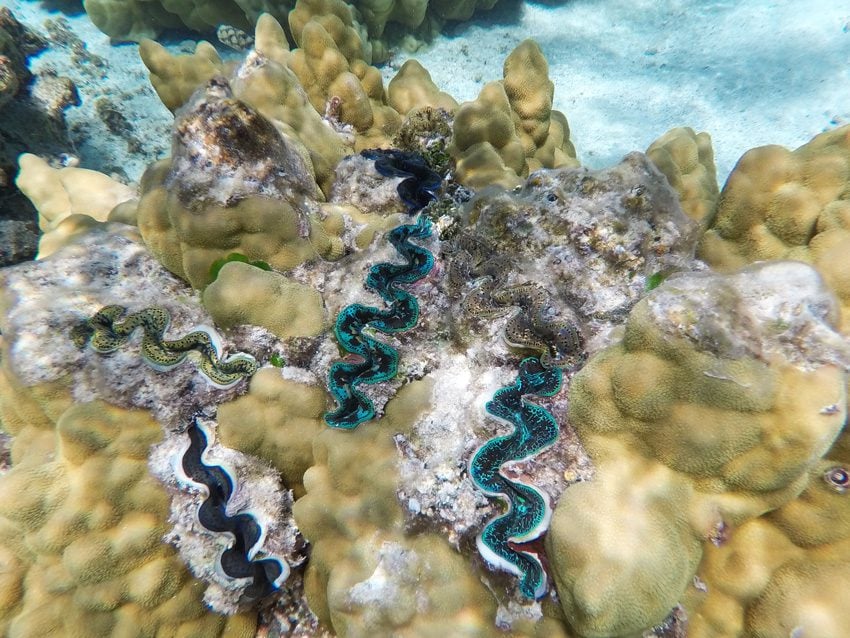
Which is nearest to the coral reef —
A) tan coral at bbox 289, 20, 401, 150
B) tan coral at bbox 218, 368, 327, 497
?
tan coral at bbox 289, 20, 401, 150

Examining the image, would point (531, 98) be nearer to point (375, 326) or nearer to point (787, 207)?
point (787, 207)

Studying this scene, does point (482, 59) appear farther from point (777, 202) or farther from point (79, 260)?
point (79, 260)

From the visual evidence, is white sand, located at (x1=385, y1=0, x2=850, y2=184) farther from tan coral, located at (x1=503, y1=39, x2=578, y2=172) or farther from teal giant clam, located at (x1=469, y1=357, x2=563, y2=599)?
teal giant clam, located at (x1=469, y1=357, x2=563, y2=599)

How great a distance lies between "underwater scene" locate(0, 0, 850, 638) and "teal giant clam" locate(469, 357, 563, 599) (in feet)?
0.04

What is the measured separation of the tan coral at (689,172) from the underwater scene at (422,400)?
42 mm

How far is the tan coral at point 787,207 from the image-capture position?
212cm

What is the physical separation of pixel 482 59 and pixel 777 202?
Result: 24.5 ft

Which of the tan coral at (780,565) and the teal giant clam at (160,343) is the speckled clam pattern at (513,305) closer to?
the tan coral at (780,565)

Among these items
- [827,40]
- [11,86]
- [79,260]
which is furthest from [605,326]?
[827,40]


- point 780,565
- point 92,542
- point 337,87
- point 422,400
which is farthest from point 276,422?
point 337,87

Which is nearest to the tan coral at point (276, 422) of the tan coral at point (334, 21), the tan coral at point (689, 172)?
the tan coral at point (689, 172)

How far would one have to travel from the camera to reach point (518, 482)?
175cm

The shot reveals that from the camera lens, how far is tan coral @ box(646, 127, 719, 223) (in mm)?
3191

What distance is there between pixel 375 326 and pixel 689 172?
2.95m
